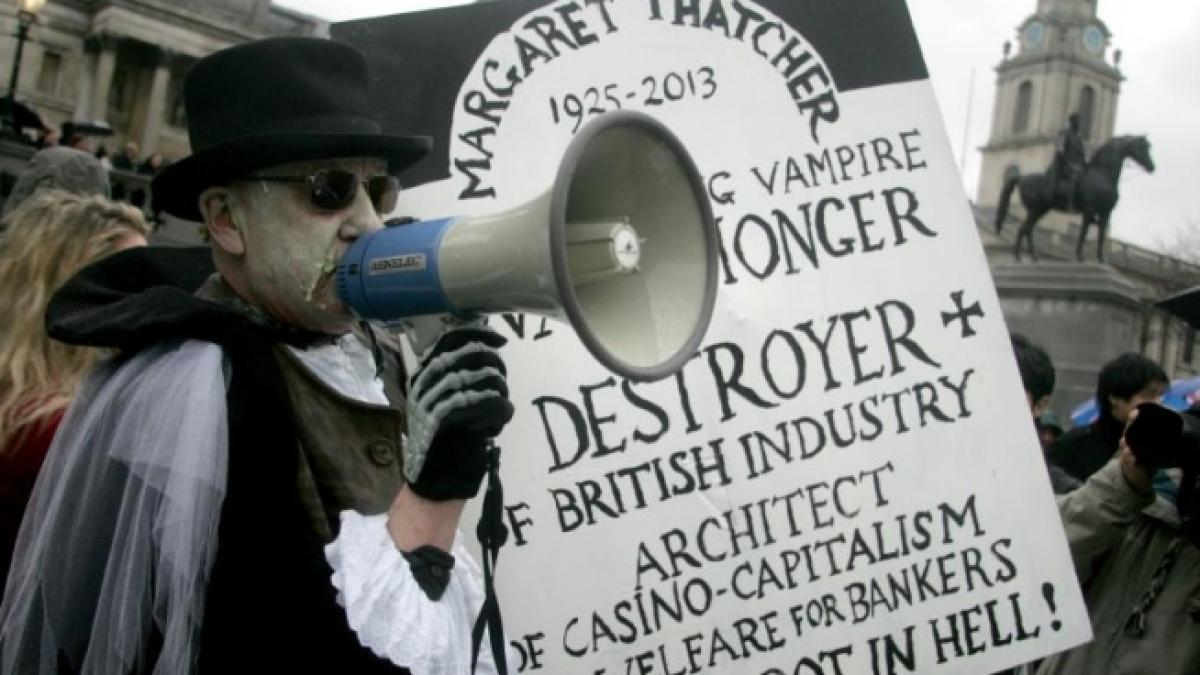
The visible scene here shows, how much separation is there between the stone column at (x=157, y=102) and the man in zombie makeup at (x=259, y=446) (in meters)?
42.5

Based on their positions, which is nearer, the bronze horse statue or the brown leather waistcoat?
the brown leather waistcoat

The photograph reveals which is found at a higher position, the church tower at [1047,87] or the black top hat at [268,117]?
the church tower at [1047,87]

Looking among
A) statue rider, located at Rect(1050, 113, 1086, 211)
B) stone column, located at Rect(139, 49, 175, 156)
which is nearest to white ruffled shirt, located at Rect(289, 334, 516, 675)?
statue rider, located at Rect(1050, 113, 1086, 211)

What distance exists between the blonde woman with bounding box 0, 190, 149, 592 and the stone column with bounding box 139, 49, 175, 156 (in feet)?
136

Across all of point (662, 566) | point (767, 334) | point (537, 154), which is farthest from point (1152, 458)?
point (537, 154)

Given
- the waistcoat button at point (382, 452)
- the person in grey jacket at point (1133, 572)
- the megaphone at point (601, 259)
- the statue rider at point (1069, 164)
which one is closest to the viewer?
the megaphone at point (601, 259)

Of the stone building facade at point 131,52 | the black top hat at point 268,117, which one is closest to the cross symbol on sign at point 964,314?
the black top hat at point 268,117

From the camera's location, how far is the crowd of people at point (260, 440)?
5.78 feet

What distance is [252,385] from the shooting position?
1869 millimetres

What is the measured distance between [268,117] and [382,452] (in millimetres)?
486

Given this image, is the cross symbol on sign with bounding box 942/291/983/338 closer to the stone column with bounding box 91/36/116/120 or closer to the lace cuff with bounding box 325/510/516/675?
the lace cuff with bounding box 325/510/516/675

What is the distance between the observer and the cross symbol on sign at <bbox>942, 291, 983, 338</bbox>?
9.22ft

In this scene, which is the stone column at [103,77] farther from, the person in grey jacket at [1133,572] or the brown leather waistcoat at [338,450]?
the brown leather waistcoat at [338,450]

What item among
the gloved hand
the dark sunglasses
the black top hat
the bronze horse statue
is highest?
the bronze horse statue
